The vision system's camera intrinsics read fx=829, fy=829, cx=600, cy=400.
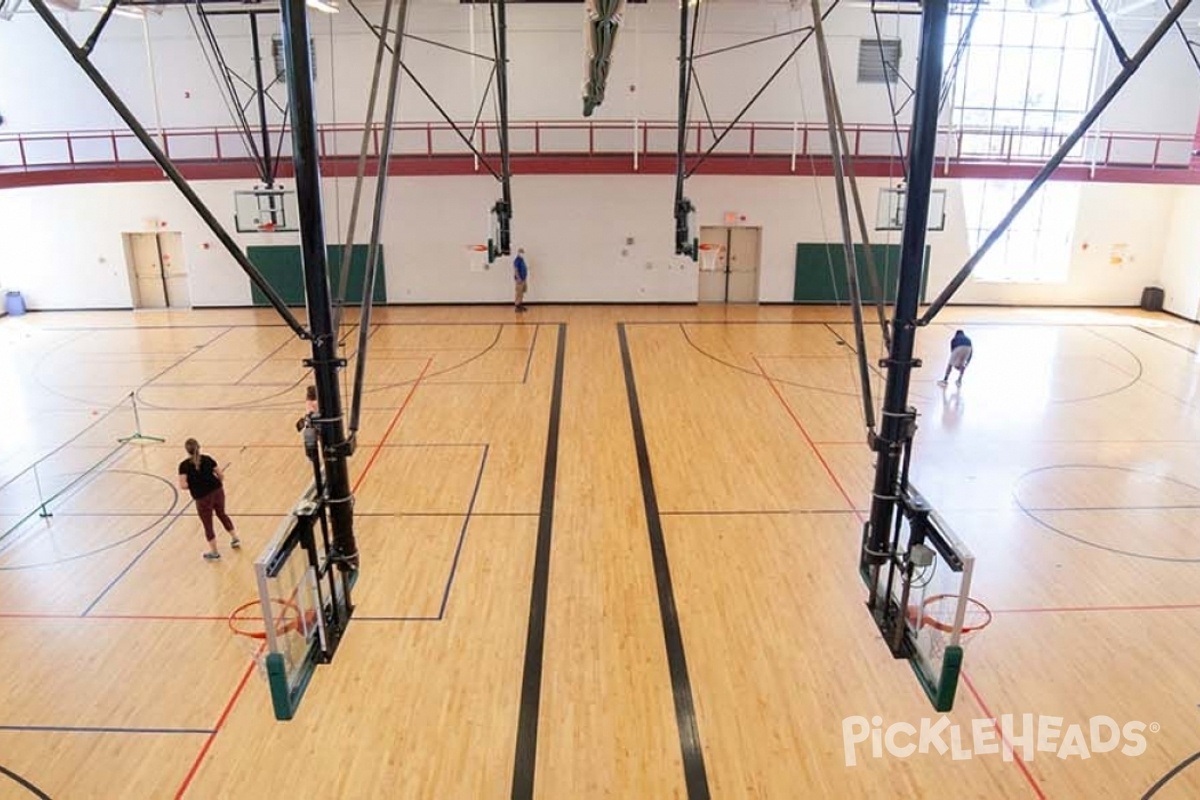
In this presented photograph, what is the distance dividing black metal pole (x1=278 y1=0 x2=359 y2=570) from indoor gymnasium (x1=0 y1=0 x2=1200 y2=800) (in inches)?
1.4

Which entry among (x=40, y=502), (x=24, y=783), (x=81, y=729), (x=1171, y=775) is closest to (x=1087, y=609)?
(x=1171, y=775)

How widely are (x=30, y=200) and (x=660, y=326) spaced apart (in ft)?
60.5

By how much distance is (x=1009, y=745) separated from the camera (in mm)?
7477

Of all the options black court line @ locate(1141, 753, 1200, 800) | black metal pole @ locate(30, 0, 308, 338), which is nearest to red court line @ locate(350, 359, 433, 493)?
black metal pole @ locate(30, 0, 308, 338)

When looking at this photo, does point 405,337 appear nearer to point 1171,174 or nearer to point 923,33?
point 923,33

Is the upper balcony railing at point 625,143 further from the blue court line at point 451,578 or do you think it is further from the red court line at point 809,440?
the blue court line at point 451,578

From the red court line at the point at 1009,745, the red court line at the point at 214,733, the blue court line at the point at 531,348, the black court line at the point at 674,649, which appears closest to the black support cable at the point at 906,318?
the black court line at the point at 674,649

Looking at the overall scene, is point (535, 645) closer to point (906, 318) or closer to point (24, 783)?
point (24, 783)

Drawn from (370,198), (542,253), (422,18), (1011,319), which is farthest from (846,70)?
(370,198)

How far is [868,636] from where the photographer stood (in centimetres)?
895

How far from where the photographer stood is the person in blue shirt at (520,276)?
23.5 metres

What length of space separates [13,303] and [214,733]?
22.1 meters

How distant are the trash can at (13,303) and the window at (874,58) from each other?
82.6 ft

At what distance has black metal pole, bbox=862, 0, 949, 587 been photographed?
206 inches
